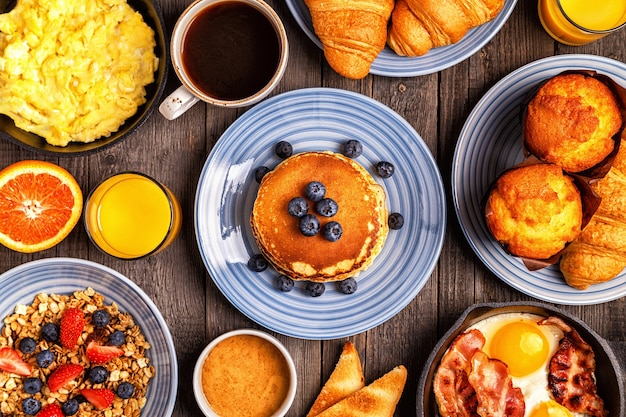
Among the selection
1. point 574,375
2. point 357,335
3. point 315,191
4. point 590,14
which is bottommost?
point 357,335

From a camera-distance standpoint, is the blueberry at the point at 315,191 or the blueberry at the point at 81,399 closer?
the blueberry at the point at 315,191

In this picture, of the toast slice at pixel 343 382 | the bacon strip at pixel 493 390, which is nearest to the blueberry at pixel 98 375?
the toast slice at pixel 343 382

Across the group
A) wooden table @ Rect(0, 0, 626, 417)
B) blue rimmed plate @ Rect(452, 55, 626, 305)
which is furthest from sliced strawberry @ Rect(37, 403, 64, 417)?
blue rimmed plate @ Rect(452, 55, 626, 305)

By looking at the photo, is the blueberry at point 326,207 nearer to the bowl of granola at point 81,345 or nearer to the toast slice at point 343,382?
the toast slice at point 343,382

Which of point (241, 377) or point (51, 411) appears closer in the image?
point (51, 411)

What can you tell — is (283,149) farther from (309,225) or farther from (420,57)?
(420,57)

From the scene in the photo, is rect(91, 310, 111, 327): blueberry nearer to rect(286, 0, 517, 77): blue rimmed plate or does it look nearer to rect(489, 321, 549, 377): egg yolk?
rect(286, 0, 517, 77): blue rimmed plate

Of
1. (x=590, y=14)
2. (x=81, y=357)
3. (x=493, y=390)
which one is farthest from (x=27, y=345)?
(x=590, y=14)
